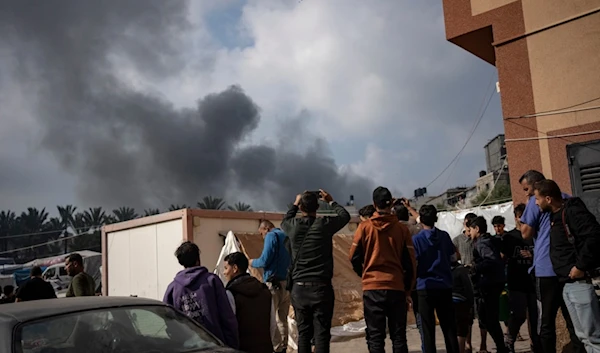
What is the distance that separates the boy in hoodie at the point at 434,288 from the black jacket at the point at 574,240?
3.80ft


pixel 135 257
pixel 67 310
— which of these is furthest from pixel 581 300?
pixel 135 257

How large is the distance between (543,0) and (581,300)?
5402 mm

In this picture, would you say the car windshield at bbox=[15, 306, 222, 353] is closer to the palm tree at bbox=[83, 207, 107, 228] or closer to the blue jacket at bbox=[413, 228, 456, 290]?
the blue jacket at bbox=[413, 228, 456, 290]

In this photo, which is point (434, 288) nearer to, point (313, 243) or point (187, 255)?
point (313, 243)

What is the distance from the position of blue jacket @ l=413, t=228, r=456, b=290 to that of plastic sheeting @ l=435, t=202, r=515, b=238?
791 cm

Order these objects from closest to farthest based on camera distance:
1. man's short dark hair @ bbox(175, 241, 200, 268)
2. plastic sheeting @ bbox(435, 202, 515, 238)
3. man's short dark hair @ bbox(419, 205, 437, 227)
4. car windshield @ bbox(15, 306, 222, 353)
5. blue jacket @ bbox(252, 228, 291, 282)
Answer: car windshield @ bbox(15, 306, 222, 353) → man's short dark hair @ bbox(175, 241, 200, 268) → man's short dark hair @ bbox(419, 205, 437, 227) → blue jacket @ bbox(252, 228, 291, 282) → plastic sheeting @ bbox(435, 202, 515, 238)

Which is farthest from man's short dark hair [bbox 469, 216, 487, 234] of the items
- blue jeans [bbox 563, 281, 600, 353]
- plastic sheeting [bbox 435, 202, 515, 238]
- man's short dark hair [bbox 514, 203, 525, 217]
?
plastic sheeting [bbox 435, 202, 515, 238]

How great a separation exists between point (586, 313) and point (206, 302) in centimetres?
298

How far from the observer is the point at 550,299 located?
4.46 meters

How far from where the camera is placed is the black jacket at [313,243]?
5.07 meters

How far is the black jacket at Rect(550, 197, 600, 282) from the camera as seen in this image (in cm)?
388

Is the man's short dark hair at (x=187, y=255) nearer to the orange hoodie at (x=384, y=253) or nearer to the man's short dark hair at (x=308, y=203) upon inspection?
the man's short dark hair at (x=308, y=203)

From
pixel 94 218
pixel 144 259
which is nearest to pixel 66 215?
pixel 94 218

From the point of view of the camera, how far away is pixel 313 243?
514cm
